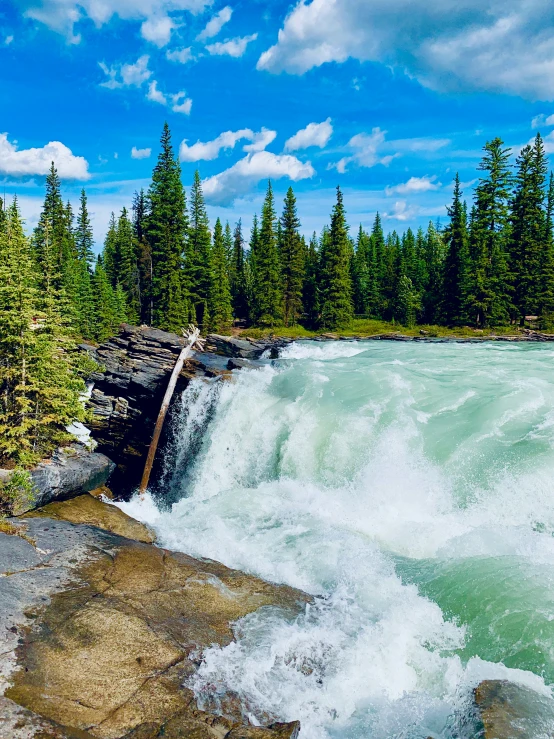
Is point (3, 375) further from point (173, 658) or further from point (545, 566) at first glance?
point (545, 566)

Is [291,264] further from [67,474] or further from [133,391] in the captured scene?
[67,474]

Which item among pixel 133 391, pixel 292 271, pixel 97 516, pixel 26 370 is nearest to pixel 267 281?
pixel 292 271

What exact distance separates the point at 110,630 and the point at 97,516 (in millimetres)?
6115

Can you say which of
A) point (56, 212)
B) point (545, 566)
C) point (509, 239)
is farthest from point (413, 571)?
point (56, 212)

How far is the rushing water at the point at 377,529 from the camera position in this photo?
688 cm

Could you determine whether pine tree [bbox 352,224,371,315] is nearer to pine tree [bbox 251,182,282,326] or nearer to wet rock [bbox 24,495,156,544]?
pine tree [bbox 251,182,282,326]

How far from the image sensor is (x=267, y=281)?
60594 millimetres

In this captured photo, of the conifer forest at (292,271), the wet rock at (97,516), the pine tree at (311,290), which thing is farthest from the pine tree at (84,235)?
the wet rock at (97,516)

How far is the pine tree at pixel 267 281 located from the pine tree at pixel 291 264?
2062 millimetres

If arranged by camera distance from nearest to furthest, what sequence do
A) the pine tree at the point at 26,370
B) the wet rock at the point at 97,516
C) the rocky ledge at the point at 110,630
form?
the rocky ledge at the point at 110,630 < the wet rock at the point at 97,516 < the pine tree at the point at 26,370

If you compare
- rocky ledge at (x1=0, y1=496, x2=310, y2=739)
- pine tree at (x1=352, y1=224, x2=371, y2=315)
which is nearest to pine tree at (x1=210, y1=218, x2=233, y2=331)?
pine tree at (x1=352, y1=224, x2=371, y2=315)

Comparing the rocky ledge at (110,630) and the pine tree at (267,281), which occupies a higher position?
the pine tree at (267,281)

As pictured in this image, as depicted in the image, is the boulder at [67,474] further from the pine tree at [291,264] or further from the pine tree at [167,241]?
the pine tree at [291,264]

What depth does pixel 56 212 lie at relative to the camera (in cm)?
6462
